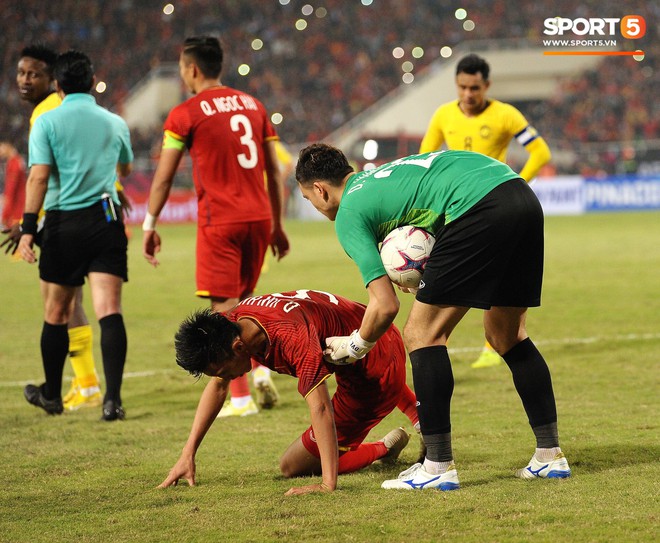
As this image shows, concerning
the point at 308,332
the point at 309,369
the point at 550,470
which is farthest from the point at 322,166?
the point at 550,470

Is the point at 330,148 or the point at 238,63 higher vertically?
the point at 238,63

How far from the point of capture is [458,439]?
5.38 metres

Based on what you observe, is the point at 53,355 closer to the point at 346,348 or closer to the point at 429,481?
the point at 346,348

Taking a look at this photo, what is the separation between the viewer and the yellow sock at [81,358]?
691 cm

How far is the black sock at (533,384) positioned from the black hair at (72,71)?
11.3ft

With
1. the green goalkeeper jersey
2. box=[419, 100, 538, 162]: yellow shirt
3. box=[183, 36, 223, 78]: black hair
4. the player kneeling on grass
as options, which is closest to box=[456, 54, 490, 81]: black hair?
box=[419, 100, 538, 162]: yellow shirt

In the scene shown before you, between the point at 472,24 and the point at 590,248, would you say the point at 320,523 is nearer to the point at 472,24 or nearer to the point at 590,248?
the point at 590,248

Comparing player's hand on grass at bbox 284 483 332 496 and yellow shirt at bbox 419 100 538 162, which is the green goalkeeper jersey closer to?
player's hand on grass at bbox 284 483 332 496

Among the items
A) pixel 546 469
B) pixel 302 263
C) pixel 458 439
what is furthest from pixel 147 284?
pixel 546 469

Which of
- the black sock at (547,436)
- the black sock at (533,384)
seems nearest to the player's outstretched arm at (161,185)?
the black sock at (533,384)

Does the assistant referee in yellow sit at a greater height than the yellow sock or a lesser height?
greater

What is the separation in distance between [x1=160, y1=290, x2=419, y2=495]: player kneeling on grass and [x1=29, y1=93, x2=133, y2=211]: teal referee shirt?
2266 mm

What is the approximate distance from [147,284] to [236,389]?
347 inches

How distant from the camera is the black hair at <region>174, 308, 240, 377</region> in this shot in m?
4.16
